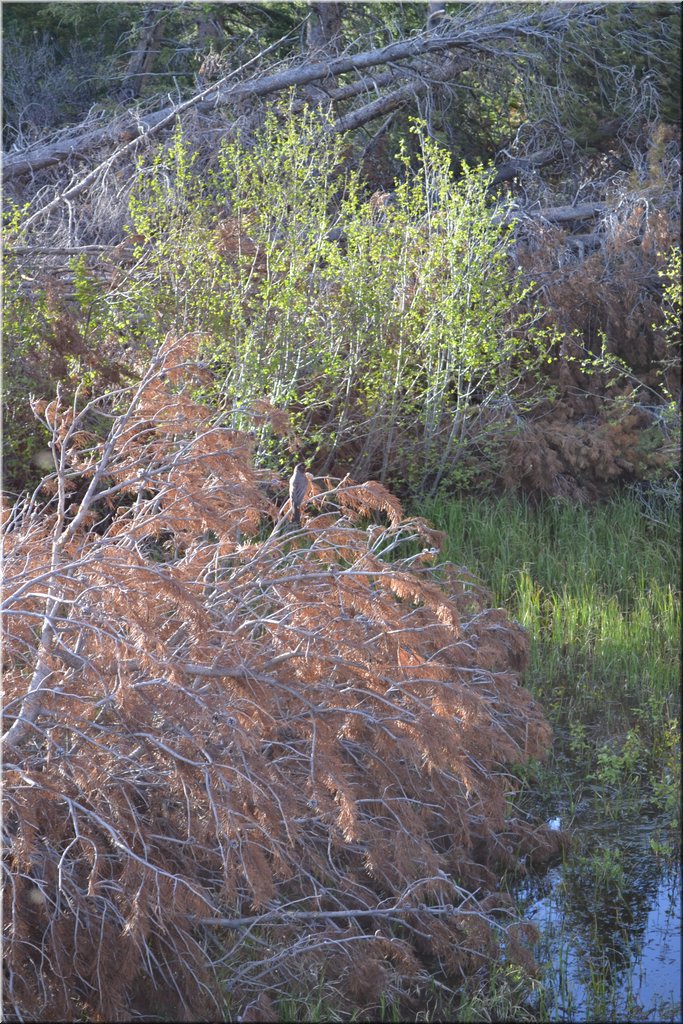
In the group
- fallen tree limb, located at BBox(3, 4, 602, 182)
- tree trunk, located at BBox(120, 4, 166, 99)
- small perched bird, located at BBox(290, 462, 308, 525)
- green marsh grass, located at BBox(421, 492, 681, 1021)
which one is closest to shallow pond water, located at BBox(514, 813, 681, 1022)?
green marsh grass, located at BBox(421, 492, 681, 1021)

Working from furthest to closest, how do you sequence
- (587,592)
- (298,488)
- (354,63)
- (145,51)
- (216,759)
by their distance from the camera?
(145,51), (354,63), (587,592), (298,488), (216,759)

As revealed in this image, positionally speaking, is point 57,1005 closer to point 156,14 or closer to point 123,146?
point 123,146

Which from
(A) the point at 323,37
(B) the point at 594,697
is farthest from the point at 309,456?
(A) the point at 323,37

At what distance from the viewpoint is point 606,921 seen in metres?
4.63

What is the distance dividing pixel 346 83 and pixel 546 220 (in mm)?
2571

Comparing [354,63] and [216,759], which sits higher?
[354,63]

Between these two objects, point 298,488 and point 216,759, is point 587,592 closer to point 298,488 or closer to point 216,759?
point 298,488

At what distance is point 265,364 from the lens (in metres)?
7.12

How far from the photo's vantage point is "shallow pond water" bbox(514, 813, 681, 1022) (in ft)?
13.6

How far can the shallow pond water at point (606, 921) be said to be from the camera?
4.13 m

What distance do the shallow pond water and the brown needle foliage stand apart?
259 millimetres

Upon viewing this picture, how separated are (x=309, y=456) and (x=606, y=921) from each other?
422 cm

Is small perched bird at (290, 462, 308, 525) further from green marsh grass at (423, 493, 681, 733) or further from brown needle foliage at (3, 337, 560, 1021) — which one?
green marsh grass at (423, 493, 681, 733)

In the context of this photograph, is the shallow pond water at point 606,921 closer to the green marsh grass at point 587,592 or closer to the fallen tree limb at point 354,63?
the green marsh grass at point 587,592
